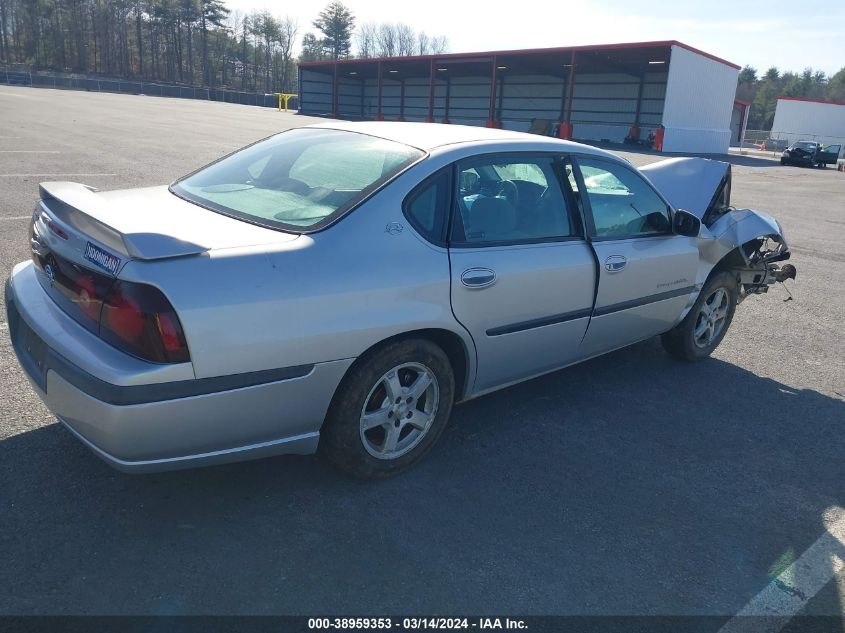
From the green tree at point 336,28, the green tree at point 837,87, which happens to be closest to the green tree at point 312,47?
the green tree at point 336,28

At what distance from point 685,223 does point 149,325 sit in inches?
135

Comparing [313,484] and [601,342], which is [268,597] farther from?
[601,342]

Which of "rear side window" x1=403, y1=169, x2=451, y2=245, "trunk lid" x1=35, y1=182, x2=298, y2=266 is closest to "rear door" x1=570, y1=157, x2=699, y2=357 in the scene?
"rear side window" x1=403, y1=169, x2=451, y2=245

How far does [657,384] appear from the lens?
4.73 meters

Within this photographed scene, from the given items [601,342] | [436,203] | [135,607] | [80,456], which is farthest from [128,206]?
[601,342]

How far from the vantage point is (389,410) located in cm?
313

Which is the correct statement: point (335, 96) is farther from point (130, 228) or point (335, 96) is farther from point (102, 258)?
point (102, 258)

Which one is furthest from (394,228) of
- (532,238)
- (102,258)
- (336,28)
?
(336,28)

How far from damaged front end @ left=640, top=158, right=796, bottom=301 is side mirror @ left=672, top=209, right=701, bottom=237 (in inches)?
15.8

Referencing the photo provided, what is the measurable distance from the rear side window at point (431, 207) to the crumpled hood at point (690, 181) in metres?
2.51

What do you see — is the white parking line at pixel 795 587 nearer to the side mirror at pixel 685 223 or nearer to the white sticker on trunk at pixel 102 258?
the side mirror at pixel 685 223

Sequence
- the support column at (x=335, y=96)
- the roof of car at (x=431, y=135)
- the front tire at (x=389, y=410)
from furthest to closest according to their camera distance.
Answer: the support column at (x=335, y=96) → the roof of car at (x=431, y=135) → the front tire at (x=389, y=410)

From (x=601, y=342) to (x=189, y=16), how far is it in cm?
11043

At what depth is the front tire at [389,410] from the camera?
9.62ft
